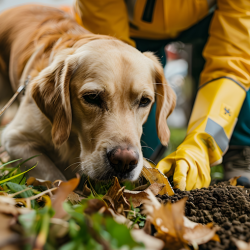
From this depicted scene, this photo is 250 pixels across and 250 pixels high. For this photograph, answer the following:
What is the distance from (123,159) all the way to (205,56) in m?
1.58

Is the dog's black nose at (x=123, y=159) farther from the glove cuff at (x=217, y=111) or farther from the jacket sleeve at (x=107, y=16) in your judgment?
the jacket sleeve at (x=107, y=16)

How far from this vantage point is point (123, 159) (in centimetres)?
138

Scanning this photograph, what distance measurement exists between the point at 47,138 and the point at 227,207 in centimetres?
132

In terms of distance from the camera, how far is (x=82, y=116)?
1690 millimetres

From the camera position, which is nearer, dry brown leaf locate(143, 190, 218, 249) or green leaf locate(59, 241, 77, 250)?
green leaf locate(59, 241, 77, 250)

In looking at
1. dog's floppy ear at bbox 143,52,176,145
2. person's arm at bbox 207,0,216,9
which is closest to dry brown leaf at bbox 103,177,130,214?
dog's floppy ear at bbox 143,52,176,145

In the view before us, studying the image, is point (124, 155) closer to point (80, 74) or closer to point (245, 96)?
point (80, 74)

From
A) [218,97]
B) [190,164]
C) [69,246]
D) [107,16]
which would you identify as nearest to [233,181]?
[190,164]

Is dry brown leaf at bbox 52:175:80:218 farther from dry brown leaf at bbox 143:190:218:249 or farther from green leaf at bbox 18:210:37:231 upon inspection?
dry brown leaf at bbox 143:190:218:249

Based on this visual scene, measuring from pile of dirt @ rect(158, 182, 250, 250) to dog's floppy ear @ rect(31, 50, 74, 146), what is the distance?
2.69ft

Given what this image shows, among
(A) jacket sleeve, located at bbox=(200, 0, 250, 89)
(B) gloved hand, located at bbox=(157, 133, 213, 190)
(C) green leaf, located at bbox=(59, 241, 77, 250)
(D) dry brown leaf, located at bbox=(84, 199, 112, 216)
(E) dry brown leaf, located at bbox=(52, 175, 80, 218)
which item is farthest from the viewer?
(A) jacket sleeve, located at bbox=(200, 0, 250, 89)

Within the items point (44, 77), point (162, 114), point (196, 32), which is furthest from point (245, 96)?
point (44, 77)

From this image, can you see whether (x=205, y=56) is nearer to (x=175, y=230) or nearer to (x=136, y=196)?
(x=136, y=196)

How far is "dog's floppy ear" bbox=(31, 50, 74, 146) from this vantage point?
170 centimetres
